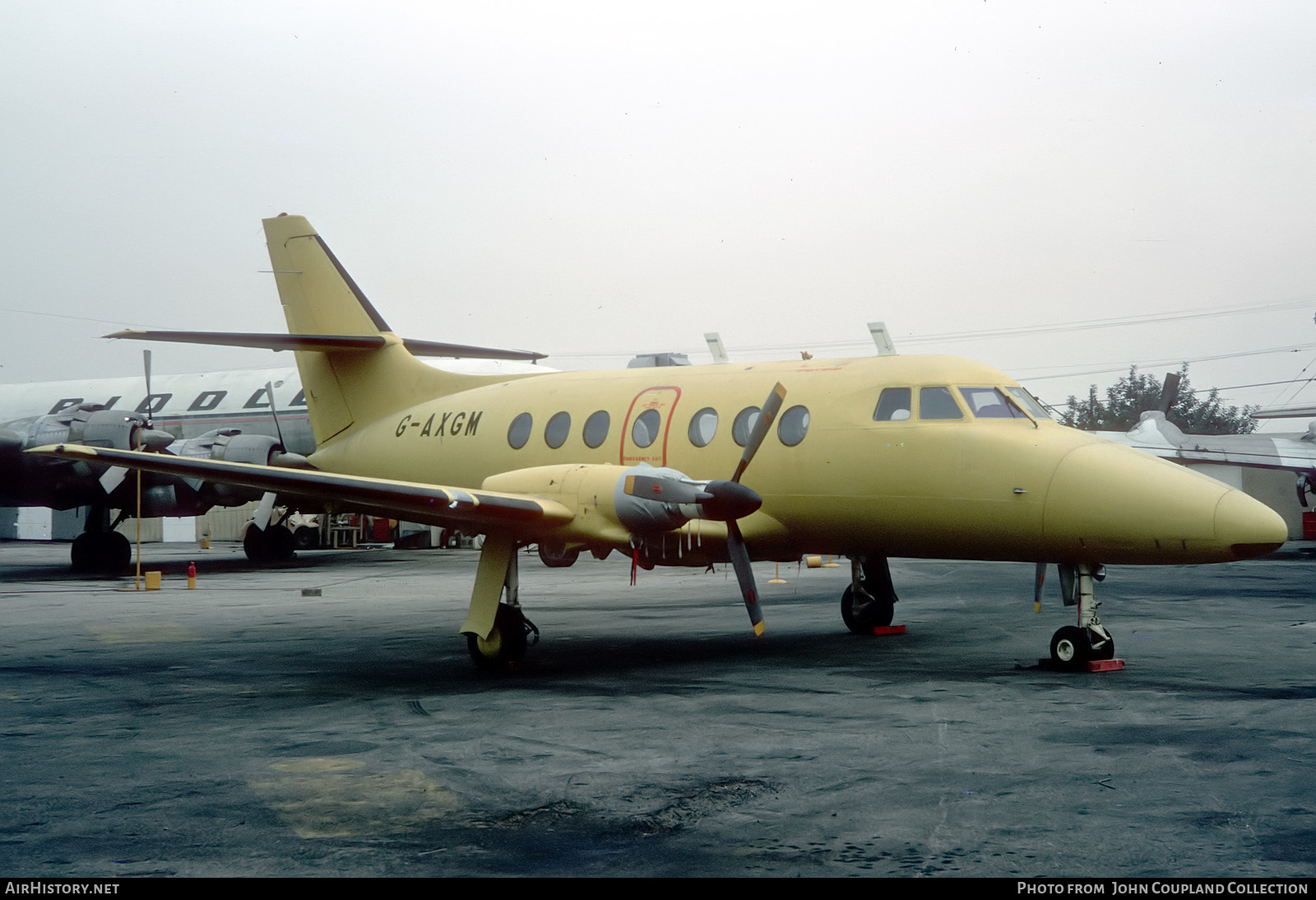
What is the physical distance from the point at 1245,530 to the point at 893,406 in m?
3.64

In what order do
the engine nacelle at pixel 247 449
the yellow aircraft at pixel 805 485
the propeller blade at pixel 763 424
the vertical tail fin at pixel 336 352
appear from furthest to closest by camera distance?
the engine nacelle at pixel 247 449 < the vertical tail fin at pixel 336 352 < the propeller blade at pixel 763 424 < the yellow aircraft at pixel 805 485

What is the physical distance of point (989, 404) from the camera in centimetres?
1216

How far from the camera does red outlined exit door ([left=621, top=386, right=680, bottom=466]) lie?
13.8 metres

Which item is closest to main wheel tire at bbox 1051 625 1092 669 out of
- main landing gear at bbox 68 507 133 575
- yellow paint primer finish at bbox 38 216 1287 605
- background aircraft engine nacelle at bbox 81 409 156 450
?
yellow paint primer finish at bbox 38 216 1287 605

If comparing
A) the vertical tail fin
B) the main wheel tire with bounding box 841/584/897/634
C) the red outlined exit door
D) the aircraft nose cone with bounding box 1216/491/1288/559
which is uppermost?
the vertical tail fin

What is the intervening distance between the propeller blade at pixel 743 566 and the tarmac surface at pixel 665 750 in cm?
71

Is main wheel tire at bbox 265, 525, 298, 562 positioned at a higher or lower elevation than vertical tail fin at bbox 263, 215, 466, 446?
lower

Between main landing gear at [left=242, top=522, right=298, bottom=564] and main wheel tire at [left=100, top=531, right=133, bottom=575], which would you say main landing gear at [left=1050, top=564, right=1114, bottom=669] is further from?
main landing gear at [left=242, top=522, right=298, bottom=564]

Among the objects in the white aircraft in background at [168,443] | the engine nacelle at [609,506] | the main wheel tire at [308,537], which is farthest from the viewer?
the main wheel tire at [308,537]

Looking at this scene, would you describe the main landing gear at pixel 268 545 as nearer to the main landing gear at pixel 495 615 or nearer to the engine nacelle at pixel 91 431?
the engine nacelle at pixel 91 431

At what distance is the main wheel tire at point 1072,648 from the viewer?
11.4m

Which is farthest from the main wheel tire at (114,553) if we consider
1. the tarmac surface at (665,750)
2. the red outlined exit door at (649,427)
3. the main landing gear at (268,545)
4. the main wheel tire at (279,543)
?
the red outlined exit door at (649,427)

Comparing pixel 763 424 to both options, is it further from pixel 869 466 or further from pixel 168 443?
pixel 168 443

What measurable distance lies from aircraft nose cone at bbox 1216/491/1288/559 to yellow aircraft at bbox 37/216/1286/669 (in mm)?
17
